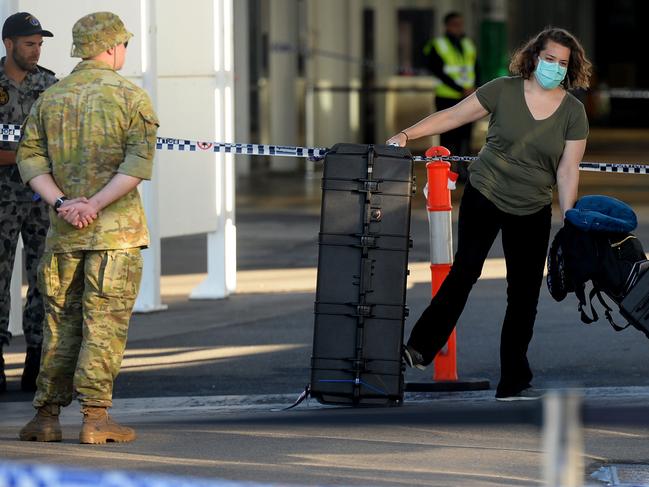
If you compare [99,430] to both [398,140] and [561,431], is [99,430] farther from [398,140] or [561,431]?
[561,431]

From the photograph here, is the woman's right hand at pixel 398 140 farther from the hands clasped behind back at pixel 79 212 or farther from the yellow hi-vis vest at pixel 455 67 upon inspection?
the yellow hi-vis vest at pixel 455 67

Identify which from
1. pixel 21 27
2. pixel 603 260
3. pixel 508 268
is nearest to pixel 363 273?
pixel 508 268

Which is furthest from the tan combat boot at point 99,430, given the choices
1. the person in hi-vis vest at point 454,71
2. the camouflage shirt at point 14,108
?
the person in hi-vis vest at point 454,71

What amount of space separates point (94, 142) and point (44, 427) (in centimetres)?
113

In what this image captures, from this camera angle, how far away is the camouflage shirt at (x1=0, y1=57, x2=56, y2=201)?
23.6 ft

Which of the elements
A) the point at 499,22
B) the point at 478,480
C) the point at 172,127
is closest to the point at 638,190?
the point at 499,22

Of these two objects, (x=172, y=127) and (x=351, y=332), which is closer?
(x=351, y=332)

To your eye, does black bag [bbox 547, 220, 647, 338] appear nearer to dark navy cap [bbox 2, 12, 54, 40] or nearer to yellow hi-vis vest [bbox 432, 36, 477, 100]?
dark navy cap [bbox 2, 12, 54, 40]

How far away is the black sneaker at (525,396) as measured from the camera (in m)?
6.76

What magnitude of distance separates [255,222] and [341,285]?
7989 millimetres

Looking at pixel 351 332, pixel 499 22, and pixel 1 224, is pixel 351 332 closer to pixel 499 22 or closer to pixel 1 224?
pixel 1 224

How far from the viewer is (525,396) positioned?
6.81 meters

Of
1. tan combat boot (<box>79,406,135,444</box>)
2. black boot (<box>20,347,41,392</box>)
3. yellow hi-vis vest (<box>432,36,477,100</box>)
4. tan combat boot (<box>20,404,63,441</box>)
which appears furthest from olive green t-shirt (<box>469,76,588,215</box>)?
yellow hi-vis vest (<box>432,36,477,100</box>)

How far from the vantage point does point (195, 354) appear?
324 inches
